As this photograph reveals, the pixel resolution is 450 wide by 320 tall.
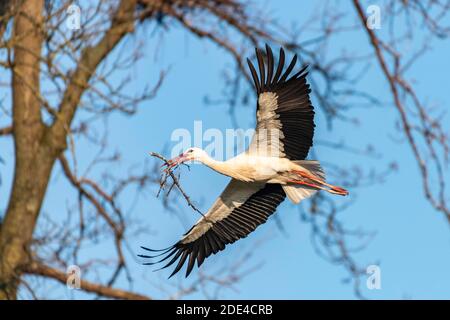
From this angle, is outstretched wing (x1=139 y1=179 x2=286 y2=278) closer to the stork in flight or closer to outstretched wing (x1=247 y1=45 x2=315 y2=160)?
the stork in flight

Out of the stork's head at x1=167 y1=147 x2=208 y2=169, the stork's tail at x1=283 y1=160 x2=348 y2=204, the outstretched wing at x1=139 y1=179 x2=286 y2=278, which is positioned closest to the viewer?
the stork's head at x1=167 y1=147 x2=208 y2=169

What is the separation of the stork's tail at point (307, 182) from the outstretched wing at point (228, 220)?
0.83 ft

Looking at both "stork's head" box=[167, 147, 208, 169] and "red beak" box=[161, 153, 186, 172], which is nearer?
"red beak" box=[161, 153, 186, 172]

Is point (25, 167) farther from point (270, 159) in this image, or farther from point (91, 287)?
point (270, 159)

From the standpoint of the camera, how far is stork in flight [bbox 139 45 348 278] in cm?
645

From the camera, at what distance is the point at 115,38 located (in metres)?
12.1

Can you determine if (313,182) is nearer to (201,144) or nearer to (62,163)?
(201,144)

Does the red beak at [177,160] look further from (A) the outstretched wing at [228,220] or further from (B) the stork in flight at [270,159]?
(A) the outstretched wing at [228,220]

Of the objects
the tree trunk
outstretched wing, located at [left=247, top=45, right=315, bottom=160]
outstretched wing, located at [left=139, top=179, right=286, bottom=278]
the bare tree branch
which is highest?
the tree trunk

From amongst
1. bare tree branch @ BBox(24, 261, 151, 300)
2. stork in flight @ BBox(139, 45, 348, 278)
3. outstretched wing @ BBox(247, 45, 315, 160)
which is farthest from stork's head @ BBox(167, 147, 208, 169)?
bare tree branch @ BBox(24, 261, 151, 300)

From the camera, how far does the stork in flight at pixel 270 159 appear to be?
21.2 ft

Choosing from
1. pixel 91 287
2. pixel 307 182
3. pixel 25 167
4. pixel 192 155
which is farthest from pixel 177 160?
pixel 25 167
